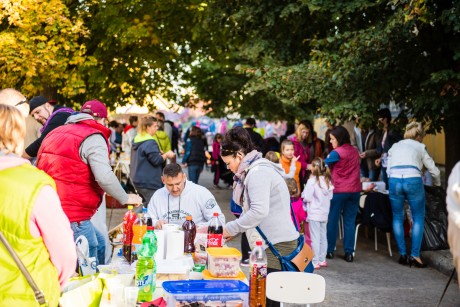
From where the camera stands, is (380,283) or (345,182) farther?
(345,182)

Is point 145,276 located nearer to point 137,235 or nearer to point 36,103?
point 137,235

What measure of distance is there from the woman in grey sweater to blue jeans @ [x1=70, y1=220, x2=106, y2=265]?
130 cm

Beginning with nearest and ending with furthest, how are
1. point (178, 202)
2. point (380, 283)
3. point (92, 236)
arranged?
point (92, 236), point (178, 202), point (380, 283)

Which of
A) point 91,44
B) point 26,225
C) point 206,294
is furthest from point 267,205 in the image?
point 91,44

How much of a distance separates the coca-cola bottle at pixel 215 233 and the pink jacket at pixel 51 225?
2126 millimetres

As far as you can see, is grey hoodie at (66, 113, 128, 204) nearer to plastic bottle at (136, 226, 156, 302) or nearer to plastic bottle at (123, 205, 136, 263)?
plastic bottle at (123, 205, 136, 263)

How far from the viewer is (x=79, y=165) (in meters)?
5.84

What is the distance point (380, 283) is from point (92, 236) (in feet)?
14.7

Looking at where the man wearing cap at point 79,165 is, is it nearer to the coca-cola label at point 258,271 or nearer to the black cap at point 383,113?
the coca-cola label at point 258,271

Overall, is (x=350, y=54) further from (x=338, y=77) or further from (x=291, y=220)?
(x=291, y=220)

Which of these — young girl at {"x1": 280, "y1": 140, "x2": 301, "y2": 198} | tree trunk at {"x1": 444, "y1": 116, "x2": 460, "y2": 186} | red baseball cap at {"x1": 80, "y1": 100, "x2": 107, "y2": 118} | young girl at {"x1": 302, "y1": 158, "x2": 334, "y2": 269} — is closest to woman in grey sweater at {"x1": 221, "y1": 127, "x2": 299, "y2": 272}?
red baseball cap at {"x1": 80, "y1": 100, "x2": 107, "y2": 118}

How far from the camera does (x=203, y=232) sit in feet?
20.0

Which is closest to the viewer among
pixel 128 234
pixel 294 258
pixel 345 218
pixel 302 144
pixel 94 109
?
pixel 294 258

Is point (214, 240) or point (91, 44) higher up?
point (91, 44)
